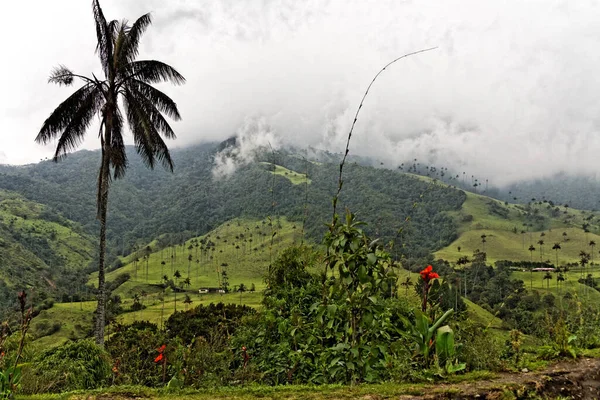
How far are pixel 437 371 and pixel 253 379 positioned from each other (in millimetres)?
2587

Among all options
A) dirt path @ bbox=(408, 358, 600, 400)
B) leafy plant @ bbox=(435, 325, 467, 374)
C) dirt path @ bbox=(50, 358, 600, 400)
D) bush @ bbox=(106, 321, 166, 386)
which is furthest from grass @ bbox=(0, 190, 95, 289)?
dirt path @ bbox=(408, 358, 600, 400)

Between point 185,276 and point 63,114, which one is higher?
point 63,114

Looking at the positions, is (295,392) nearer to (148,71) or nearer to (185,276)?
(148,71)

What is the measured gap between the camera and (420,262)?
11181 centimetres

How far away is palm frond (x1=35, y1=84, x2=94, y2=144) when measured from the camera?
12.9 m

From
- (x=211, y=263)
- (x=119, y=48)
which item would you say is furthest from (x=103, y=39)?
(x=211, y=263)

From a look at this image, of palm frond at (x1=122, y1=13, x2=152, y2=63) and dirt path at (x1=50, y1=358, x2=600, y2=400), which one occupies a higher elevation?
palm frond at (x1=122, y1=13, x2=152, y2=63)

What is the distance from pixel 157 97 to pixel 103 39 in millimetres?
2388

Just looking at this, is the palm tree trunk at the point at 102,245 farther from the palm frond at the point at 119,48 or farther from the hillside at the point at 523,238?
the hillside at the point at 523,238

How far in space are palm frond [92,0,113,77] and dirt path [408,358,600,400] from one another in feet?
44.0

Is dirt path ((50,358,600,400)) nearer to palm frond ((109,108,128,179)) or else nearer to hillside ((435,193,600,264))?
palm frond ((109,108,128,179))

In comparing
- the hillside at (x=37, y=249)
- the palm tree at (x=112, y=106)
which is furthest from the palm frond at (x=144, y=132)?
the hillside at (x=37, y=249)

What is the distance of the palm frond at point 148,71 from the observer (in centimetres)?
1345

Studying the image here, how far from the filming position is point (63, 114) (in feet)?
42.8
